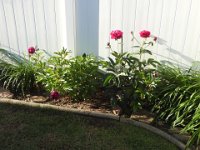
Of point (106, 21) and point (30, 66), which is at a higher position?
point (106, 21)

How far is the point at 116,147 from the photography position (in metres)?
3.09

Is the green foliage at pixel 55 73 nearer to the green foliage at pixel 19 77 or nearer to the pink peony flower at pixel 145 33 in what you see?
the green foliage at pixel 19 77

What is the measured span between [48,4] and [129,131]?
2.20 metres

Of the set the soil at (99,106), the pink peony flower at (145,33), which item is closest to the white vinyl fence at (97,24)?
the pink peony flower at (145,33)

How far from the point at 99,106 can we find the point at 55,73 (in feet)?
2.57

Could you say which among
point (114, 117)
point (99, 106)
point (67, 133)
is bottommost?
point (67, 133)

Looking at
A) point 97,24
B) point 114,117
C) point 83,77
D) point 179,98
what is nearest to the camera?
point 179,98

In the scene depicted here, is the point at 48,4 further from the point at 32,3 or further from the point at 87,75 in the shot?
the point at 87,75

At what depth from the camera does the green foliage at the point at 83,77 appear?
375 centimetres

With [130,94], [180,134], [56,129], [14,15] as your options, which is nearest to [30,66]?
[14,15]

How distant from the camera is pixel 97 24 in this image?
3.98 metres

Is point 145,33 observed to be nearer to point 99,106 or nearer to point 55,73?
point 99,106

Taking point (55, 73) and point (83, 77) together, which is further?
point (55, 73)

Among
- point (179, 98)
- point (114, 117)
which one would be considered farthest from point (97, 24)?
point (179, 98)
